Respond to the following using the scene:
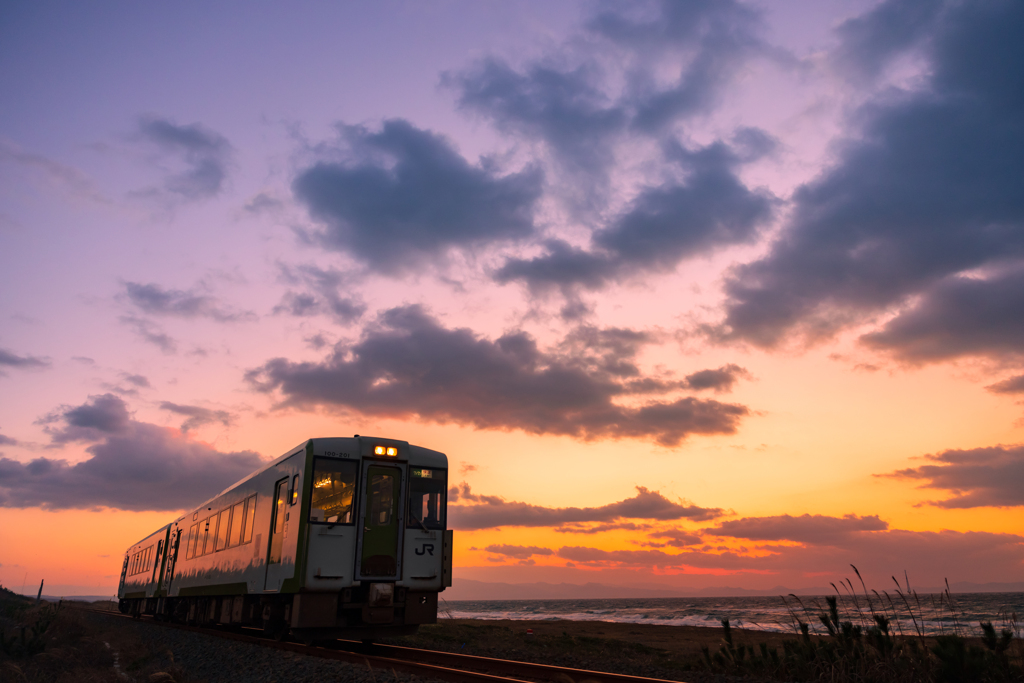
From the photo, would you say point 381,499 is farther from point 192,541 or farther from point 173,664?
point 192,541

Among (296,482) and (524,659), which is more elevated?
(296,482)

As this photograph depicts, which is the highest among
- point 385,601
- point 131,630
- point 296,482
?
point 296,482

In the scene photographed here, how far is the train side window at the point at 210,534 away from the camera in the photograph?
622 inches

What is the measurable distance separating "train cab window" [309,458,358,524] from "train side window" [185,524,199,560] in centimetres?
945

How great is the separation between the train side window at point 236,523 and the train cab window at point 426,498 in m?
4.39

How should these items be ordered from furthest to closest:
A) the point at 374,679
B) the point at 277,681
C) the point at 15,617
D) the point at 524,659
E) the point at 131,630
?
the point at 15,617 → the point at 131,630 → the point at 524,659 → the point at 277,681 → the point at 374,679

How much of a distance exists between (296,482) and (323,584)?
1752 mm

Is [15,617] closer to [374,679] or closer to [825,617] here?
[374,679]

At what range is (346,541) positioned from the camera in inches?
413

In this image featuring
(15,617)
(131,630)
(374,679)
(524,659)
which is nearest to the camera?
(374,679)

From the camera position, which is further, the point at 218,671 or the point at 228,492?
the point at 228,492

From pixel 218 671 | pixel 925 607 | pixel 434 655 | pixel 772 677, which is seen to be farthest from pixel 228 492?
pixel 925 607

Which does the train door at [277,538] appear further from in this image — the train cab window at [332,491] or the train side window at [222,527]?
the train side window at [222,527]

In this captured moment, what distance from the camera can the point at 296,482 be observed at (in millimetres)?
10820
